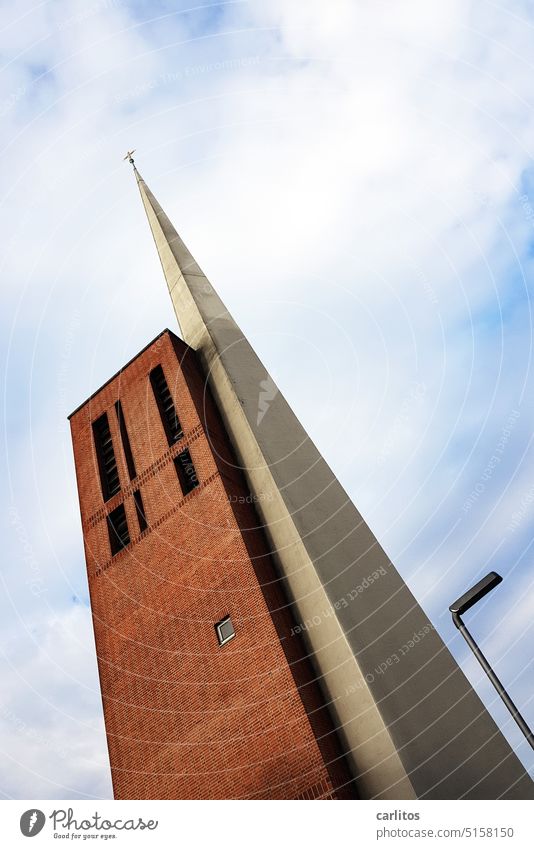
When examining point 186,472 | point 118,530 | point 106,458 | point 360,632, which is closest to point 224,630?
point 360,632

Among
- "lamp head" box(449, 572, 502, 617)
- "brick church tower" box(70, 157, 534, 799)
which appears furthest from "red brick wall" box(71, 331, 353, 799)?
"lamp head" box(449, 572, 502, 617)

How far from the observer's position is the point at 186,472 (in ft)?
60.4

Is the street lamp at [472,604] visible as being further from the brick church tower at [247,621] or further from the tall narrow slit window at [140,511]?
the tall narrow slit window at [140,511]

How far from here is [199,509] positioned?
16969 mm

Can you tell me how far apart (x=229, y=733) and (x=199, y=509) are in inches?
203

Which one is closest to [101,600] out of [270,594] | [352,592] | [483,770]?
[270,594]

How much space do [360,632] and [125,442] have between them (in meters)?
9.18

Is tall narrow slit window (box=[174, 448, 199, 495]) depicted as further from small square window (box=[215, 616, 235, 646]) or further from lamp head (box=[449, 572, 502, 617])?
lamp head (box=[449, 572, 502, 617])

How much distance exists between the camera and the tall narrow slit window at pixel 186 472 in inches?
708

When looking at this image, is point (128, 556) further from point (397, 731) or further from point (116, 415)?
point (397, 731)

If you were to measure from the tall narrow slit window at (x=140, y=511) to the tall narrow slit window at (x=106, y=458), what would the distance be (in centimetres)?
125

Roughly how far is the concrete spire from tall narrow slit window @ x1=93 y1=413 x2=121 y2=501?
→ 3.66 metres

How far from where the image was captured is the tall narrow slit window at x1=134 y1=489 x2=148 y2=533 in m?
18.3

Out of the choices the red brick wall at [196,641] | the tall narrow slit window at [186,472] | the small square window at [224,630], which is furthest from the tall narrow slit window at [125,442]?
the small square window at [224,630]
